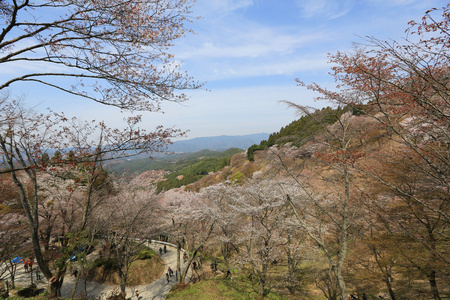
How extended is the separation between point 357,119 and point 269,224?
7911 mm

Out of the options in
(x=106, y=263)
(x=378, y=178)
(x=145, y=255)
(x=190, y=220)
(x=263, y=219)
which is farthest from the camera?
(x=145, y=255)

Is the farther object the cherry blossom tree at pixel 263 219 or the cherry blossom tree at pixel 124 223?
the cherry blossom tree at pixel 124 223

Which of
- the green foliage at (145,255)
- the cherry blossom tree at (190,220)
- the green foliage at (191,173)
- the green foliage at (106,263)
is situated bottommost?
the green foliage at (191,173)

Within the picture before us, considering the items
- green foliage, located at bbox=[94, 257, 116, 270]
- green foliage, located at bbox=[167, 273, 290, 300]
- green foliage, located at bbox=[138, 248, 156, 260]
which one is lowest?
green foliage, located at bbox=[138, 248, 156, 260]

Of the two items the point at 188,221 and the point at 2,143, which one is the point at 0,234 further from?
the point at 188,221

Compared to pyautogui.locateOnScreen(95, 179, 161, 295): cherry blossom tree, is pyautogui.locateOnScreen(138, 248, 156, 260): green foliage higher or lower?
lower

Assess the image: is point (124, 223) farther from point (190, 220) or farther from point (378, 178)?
point (378, 178)

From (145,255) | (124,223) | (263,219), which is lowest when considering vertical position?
(145,255)

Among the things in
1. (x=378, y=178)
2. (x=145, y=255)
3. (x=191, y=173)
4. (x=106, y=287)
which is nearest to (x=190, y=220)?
(x=145, y=255)

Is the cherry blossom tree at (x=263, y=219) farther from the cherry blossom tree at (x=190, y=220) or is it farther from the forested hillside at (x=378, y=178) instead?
the cherry blossom tree at (x=190, y=220)

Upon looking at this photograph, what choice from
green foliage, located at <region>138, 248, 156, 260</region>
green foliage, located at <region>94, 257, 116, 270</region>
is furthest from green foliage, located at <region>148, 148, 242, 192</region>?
green foliage, located at <region>94, 257, 116, 270</region>

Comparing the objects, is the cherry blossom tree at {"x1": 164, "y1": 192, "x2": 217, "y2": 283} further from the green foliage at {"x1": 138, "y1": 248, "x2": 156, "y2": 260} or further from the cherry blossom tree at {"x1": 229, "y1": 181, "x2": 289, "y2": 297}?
the green foliage at {"x1": 138, "y1": 248, "x2": 156, "y2": 260}

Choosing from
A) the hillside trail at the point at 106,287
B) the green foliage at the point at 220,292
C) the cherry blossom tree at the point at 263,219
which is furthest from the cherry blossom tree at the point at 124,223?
the cherry blossom tree at the point at 263,219

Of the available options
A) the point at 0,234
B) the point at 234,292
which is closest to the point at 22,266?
the point at 0,234
